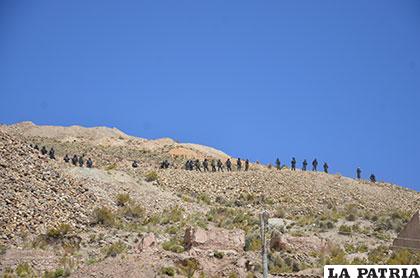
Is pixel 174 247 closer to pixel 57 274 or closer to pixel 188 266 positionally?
pixel 188 266

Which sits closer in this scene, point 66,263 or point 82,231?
point 66,263

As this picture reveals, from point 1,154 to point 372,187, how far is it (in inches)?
1307

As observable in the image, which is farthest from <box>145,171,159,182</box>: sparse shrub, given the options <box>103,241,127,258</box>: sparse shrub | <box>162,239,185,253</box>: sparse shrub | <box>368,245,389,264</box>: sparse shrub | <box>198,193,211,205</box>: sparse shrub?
<box>368,245,389,264</box>: sparse shrub

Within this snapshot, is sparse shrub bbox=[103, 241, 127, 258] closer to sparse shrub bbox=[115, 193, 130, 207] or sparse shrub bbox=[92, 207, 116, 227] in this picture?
sparse shrub bbox=[92, 207, 116, 227]

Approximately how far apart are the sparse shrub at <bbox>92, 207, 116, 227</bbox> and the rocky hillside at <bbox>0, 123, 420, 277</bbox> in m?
0.06

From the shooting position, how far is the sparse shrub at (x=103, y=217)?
3341 centimetres

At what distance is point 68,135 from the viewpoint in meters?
99.1

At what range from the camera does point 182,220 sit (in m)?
35.7

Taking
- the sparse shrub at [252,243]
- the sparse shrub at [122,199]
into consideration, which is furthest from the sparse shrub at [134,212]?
the sparse shrub at [252,243]

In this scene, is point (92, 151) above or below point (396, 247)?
above

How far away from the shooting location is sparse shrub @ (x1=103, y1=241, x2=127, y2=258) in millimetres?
26011

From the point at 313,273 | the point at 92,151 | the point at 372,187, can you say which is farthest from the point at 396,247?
the point at 92,151

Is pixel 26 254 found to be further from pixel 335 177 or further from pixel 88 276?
pixel 335 177

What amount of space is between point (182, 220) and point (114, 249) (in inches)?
357
